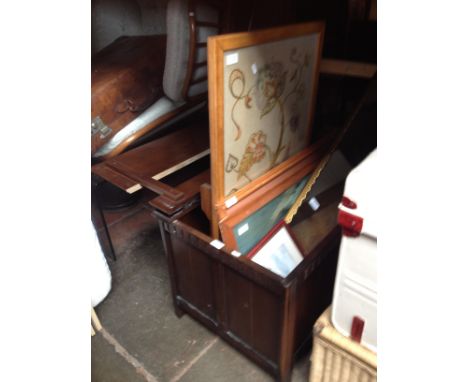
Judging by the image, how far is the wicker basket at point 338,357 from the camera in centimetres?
91

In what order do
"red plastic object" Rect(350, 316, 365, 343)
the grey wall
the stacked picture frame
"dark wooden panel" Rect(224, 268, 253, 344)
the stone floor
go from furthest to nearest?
the grey wall < the stone floor < "dark wooden panel" Rect(224, 268, 253, 344) < the stacked picture frame < "red plastic object" Rect(350, 316, 365, 343)

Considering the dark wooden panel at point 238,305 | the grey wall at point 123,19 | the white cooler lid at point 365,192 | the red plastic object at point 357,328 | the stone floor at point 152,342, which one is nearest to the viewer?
the white cooler lid at point 365,192

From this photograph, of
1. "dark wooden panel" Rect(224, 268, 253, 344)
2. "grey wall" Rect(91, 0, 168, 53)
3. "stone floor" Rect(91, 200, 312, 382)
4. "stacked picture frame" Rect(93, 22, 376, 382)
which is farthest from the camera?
"grey wall" Rect(91, 0, 168, 53)

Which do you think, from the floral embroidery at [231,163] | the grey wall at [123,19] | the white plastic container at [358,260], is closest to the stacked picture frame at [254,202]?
the floral embroidery at [231,163]

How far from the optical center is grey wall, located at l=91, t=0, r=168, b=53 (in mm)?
2238

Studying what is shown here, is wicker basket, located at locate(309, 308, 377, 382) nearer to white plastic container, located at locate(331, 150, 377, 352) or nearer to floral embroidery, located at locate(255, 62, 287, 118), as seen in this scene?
white plastic container, located at locate(331, 150, 377, 352)

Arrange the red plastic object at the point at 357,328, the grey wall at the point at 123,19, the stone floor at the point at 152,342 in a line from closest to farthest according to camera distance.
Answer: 1. the red plastic object at the point at 357,328
2. the stone floor at the point at 152,342
3. the grey wall at the point at 123,19

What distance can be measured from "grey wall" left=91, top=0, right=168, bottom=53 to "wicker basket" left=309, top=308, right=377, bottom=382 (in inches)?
78.8

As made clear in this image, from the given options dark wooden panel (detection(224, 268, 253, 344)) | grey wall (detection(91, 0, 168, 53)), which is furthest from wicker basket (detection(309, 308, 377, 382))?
grey wall (detection(91, 0, 168, 53))

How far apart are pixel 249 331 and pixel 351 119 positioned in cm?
93

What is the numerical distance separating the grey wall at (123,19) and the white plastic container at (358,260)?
77.8 inches

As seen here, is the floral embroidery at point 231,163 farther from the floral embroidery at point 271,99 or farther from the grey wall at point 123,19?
the grey wall at point 123,19

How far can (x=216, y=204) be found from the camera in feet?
3.63

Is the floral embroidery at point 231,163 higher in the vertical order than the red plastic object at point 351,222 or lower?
higher
